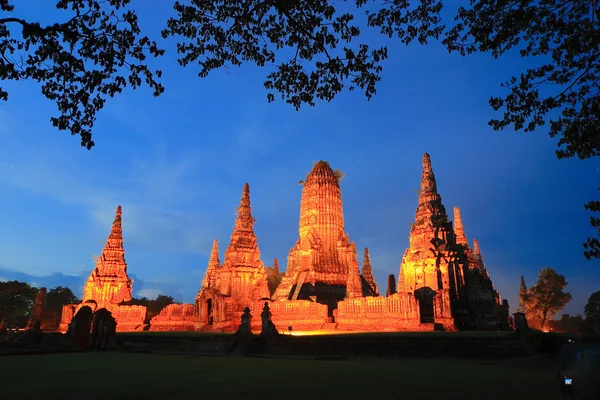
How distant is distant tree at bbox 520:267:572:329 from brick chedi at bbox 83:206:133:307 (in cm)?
4207

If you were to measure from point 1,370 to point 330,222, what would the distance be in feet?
116

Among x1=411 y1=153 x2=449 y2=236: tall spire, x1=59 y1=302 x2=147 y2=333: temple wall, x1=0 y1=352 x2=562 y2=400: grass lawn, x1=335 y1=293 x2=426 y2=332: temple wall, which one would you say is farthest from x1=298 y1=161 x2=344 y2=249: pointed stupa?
x1=0 y1=352 x2=562 y2=400: grass lawn

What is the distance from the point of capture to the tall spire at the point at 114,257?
4428 centimetres

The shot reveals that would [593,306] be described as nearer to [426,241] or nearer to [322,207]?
[426,241]

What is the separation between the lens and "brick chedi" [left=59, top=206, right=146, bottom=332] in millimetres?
39250

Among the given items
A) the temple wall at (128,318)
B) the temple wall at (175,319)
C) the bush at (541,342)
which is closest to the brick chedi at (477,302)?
the bush at (541,342)

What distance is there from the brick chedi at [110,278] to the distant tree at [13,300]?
843 cm

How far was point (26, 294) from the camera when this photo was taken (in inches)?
1821

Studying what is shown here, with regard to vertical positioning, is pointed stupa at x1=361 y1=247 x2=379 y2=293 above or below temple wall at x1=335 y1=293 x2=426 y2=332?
above

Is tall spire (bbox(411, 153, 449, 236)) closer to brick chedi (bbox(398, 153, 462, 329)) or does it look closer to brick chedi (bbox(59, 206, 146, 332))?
brick chedi (bbox(398, 153, 462, 329))

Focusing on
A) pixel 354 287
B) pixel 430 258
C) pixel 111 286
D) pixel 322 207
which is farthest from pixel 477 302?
Result: pixel 111 286

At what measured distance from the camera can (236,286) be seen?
115 ft

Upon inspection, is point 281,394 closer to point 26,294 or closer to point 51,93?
point 51,93

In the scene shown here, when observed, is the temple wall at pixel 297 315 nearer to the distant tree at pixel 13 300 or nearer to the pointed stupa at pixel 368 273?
the pointed stupa at pixel 368 273
